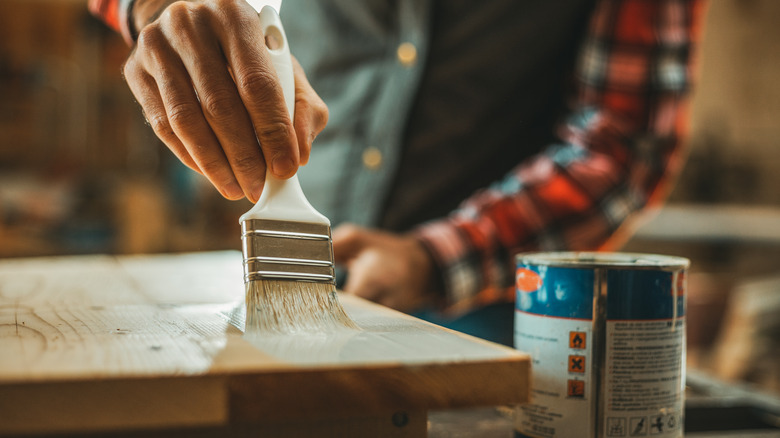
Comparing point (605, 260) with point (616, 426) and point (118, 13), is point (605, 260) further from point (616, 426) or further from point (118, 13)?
point (118, 13)

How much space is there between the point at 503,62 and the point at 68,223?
2447 millimetres

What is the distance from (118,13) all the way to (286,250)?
356mm

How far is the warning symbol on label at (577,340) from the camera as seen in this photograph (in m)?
0.54

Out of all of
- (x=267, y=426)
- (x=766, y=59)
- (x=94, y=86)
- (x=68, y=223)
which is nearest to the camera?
(x=267, y=426)

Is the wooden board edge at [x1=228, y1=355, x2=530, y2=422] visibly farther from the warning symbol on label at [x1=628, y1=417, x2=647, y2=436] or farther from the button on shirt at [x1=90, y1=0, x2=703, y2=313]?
the button on shirt at [x1=90, y1=0, x2=703, y2=313]

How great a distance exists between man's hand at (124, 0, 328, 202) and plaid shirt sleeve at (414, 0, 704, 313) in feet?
2.20

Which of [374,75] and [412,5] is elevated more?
[412,5]

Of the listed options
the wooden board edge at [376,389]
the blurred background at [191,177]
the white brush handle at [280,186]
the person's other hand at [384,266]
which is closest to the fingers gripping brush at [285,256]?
the white brush handle at [280,186]

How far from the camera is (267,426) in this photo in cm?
48

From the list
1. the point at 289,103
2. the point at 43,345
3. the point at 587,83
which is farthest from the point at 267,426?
the point at 587,83

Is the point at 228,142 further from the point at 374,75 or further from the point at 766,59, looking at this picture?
the point at 766,59

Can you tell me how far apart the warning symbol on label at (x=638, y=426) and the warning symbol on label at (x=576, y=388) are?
41 mm

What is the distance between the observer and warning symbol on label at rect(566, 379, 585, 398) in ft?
1.76

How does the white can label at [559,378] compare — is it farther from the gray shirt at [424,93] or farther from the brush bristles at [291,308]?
the gray shirt at [424,93]
